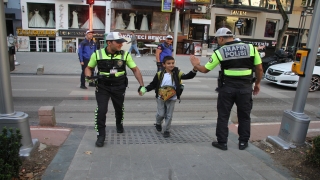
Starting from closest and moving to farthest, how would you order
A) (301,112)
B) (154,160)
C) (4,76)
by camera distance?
(4,76) < (154,160) < (301,112)

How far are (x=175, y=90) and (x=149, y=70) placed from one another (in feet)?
32.1

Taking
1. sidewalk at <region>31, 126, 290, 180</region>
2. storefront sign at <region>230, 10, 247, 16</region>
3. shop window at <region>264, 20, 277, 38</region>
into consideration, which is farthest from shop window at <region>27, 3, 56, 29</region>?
shop window at <region>264, 20, 277, 38</region>

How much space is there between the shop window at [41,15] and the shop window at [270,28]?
63.8 feet

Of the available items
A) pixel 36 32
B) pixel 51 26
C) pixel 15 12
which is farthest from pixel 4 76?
pixel 15 12

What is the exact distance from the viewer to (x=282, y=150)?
429 centimetres

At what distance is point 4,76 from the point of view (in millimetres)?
3459

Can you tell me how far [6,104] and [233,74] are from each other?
318 cm

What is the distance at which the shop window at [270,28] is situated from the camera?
2652cm

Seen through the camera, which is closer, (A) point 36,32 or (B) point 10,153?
(B) point 10,153

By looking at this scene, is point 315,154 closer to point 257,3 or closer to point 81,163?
point 81,163

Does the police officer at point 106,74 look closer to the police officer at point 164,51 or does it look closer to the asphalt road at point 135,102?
the asphalt road at point 135,102

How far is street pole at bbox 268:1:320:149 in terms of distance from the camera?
405 centimetres

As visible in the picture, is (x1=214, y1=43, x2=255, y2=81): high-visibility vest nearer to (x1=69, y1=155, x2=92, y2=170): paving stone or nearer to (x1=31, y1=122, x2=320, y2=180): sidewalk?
(x1=31, y1=122, x2=320, y2=180): sidewalk

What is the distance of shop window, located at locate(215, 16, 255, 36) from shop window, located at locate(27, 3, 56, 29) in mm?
14180
